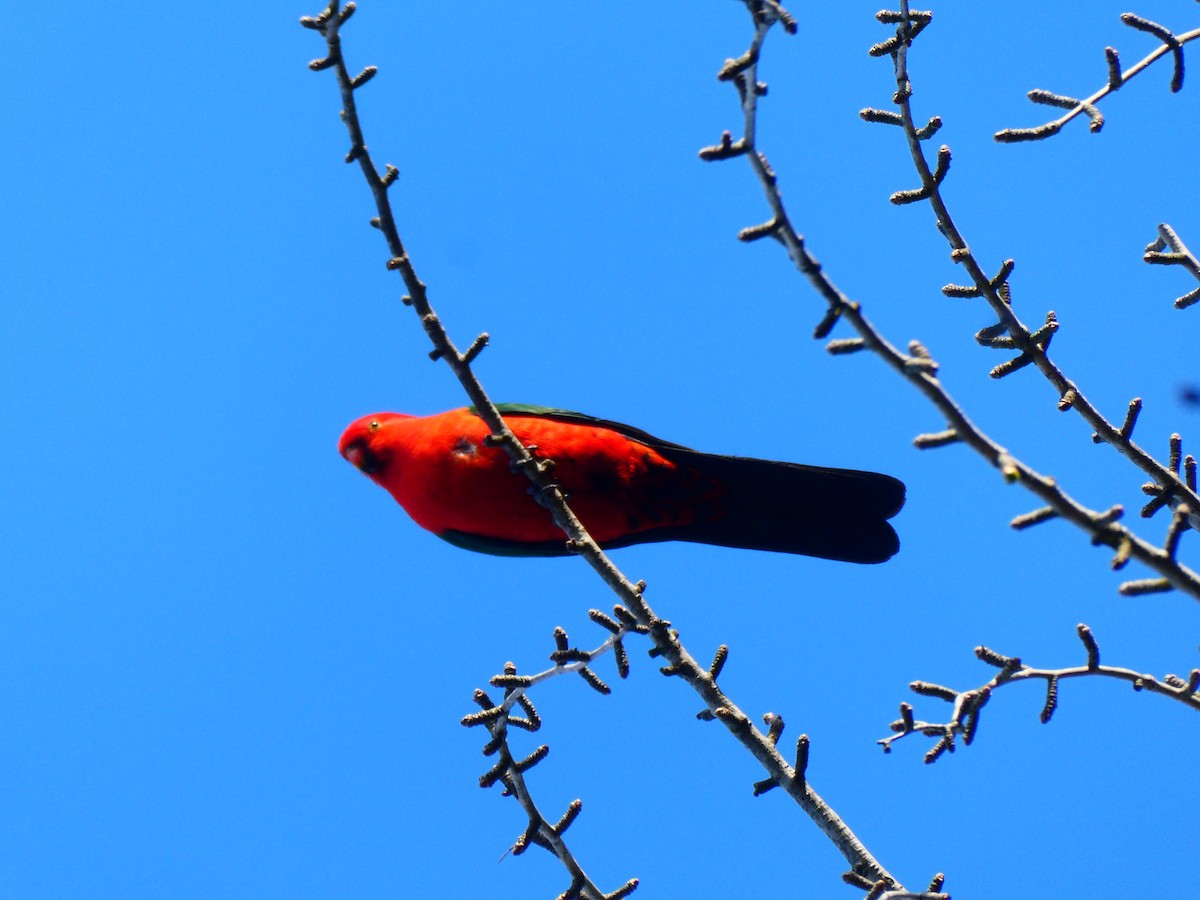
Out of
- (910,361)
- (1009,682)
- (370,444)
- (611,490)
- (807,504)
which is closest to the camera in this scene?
(910,361)

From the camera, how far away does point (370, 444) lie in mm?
5203

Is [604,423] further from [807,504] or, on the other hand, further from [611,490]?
[807,504]

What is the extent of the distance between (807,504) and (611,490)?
3.11ft

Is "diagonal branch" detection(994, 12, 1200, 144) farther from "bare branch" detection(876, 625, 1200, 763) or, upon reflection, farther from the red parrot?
the red parrot

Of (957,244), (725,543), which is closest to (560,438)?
(725,543)

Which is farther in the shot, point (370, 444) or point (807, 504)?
point (370, 444)

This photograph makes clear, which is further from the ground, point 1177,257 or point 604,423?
point 604,423

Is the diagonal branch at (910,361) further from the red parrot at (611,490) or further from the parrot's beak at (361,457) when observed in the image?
the parrot's beak at (361,457)

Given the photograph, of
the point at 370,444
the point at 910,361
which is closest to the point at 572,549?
the point at 910,361

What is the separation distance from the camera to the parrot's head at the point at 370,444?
516 centimetres

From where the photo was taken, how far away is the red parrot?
4.75 m

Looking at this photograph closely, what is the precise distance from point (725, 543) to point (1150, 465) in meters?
2.12

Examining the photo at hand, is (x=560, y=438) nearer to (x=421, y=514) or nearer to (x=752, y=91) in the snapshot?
(x=421, y=514)

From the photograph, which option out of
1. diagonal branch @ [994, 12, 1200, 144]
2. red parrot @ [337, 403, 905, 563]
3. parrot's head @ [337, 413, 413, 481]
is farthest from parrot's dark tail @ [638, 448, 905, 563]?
diagonal branch @ [994, 12, 1200, 144]
